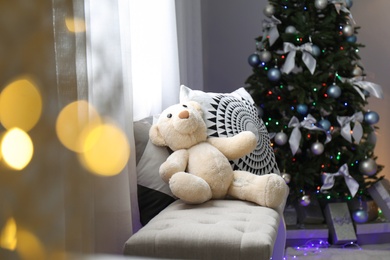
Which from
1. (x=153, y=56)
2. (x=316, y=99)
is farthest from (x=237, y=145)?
(x=316, y=99)

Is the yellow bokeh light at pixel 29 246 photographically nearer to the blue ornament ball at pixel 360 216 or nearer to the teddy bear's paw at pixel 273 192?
the teddy bear's paw at pixel 273 192

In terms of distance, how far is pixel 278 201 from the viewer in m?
1.92

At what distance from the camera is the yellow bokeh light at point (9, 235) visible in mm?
489

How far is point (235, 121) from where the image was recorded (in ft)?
7.26

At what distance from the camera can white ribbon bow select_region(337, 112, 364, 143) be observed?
3061 millimetres

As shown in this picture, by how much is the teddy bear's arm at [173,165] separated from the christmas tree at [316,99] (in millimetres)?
1208

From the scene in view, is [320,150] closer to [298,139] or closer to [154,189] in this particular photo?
[298,139]

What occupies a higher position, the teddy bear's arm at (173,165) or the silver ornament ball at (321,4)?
the silver ornament ball at (321,4)

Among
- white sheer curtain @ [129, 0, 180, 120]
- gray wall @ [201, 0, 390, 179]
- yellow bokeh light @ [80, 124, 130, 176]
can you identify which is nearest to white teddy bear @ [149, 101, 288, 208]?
yellow bokeh light @ [80, 124, 130, 176]

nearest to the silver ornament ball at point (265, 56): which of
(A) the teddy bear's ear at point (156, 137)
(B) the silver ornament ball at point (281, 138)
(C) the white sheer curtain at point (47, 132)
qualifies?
(B) the silver ornament ball at point (281, 138)

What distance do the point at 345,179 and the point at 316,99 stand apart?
0.45 meters

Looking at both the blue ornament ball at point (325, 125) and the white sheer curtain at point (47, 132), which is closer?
the white sheer curtain at point (47, 132)

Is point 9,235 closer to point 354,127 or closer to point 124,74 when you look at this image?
point 124,74

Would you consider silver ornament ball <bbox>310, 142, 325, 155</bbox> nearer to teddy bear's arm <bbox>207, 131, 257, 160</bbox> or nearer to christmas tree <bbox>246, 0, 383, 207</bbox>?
christmas tree <bbox>246, 0, 383, 207</bbox>
